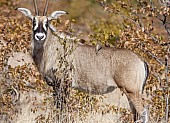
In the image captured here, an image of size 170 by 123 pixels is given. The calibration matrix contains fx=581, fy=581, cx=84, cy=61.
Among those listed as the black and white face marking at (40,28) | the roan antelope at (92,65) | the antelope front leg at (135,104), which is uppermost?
the black and white face marking at (40,28)

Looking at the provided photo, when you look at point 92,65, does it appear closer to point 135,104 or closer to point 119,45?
point 135,104

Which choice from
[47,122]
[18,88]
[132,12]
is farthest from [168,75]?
[18,88]

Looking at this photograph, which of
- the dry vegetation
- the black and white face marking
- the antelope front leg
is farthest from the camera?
the black and white face marking

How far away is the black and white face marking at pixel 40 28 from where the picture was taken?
32.8 ft

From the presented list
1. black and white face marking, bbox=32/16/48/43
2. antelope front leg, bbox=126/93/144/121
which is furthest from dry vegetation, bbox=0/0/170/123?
black and white face marking, bbox=32/16/48/43

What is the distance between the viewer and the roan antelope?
32.1 feet

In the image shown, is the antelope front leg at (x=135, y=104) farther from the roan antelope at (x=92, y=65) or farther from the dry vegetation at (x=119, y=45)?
the dry vegetation at (x=119, y=45)

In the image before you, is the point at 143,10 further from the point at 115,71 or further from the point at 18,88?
the point at 18,88

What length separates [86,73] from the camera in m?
10.3

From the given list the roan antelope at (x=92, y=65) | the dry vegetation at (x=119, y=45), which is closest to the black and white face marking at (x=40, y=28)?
the roan antelope at (x=92, y=65)

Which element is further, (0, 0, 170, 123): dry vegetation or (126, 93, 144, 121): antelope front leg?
(126, 93, 144, 121): antelope front leg

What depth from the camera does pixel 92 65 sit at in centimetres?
1041

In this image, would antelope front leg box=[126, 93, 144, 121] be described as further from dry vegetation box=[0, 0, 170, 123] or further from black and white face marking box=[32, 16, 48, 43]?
black and white face marking box=[32, 16, 48, 43]

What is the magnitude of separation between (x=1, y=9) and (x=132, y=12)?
7571mm
